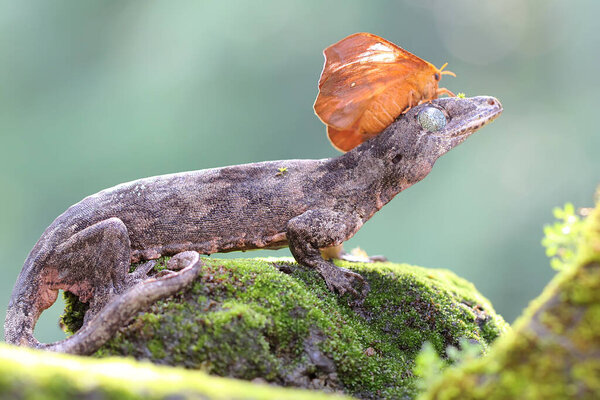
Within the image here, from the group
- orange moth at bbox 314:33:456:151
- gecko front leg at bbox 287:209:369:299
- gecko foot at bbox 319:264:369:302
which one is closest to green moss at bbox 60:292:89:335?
gecko front leg at bbox 287:209:369:299

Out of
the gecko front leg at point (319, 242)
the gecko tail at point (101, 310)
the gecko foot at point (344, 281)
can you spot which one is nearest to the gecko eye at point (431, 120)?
the gecko front leg at point (319, 242)

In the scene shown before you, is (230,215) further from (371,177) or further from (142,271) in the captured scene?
(371,177)

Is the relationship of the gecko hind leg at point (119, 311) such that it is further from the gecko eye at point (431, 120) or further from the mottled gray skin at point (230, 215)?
the gecko eye at point (431, 120)

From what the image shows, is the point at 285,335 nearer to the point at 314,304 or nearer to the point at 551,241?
the point at 314,304

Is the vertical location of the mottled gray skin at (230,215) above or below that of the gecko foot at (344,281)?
above

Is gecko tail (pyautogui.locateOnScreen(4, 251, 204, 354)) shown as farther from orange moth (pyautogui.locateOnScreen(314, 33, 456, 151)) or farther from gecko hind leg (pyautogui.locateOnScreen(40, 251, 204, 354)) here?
orange moth (pyautogui.locateOnScreen(314, 33, 456, 151))

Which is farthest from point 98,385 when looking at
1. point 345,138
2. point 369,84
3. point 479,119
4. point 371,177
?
point 479,119
